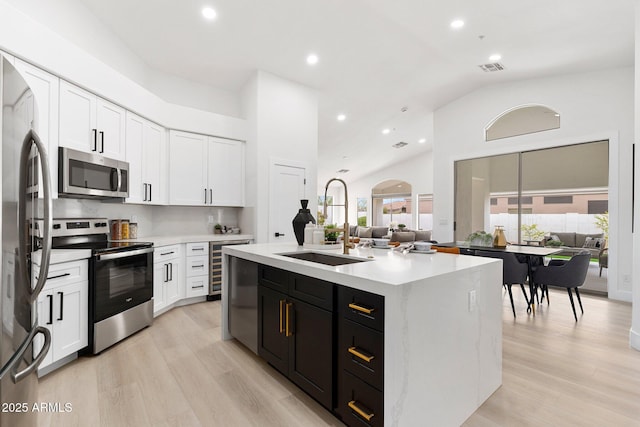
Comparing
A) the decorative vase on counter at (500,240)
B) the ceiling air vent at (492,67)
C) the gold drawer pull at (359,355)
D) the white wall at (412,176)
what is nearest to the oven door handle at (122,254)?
the gold drawer pull at (359,355)

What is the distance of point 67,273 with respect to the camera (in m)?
2.38

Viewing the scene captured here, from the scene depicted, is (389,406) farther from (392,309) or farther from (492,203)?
(492,203)

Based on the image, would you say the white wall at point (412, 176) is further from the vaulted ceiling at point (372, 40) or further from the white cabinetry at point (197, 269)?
the white cabinetry at point (197, 269)

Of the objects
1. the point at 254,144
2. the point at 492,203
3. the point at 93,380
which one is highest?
the point at 254,144

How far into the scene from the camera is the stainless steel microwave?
271cm

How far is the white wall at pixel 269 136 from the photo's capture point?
4.64 metres

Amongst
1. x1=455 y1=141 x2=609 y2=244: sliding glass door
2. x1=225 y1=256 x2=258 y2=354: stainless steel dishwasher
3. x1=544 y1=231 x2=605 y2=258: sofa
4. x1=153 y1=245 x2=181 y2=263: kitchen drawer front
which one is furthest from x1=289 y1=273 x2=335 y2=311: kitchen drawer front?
x1=455 y1=141 x2=609 y2=244: sliding glass door

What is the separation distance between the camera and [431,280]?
153 centimetres

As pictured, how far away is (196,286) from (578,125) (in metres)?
6.26

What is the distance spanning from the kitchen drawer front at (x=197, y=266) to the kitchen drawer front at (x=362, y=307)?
9.83 feet

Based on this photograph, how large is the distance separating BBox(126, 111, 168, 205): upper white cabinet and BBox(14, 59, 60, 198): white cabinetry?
0.87m

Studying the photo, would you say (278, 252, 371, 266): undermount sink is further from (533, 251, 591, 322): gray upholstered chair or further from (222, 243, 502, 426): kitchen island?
(533, 251, 591, 322): gray upholstered chair

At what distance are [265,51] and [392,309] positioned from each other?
13.4ft

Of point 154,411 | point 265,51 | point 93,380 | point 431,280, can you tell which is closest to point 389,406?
point 431,280
